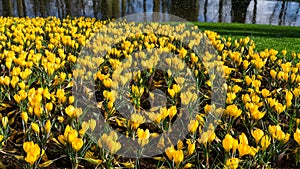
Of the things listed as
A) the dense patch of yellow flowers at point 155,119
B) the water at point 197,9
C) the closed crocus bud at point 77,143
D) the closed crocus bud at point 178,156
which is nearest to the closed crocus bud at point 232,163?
the dense patch of yellow flowers at point 155,119

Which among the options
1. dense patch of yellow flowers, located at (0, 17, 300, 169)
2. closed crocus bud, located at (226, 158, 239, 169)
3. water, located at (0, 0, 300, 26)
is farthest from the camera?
water, located at (0, 0, 300, 26)

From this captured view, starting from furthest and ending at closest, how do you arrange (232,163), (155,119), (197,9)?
(197,9)
(155,119)
(232,163)

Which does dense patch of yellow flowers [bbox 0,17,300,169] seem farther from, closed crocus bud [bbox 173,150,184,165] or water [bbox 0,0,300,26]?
water [bbox 0,0,300,26]

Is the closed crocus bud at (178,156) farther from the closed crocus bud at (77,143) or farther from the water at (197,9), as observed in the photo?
the water at (197,9)

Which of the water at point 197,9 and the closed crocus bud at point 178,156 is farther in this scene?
the water at point 197,9

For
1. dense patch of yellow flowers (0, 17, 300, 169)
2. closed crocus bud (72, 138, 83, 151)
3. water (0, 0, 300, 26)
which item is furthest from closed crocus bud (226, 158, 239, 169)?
water (0, 0, 300, 26)

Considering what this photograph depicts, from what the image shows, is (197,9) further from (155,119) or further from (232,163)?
(232,163)

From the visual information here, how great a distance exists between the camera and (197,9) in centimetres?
2127

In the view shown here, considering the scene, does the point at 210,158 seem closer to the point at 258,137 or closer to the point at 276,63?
the point at 258,137

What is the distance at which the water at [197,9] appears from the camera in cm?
2003

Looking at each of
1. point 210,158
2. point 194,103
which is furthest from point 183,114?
point 210,158

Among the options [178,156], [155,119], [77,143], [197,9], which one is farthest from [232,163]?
[197,9]

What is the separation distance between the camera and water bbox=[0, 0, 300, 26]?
65.7ft

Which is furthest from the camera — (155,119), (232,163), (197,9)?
(197,9)
